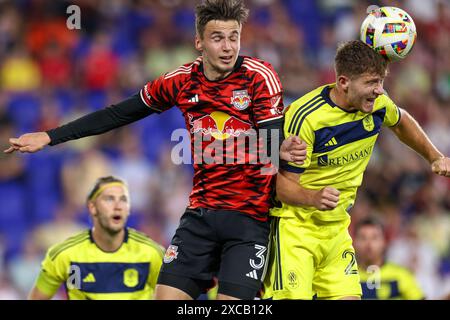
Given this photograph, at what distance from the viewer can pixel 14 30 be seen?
10148 mm

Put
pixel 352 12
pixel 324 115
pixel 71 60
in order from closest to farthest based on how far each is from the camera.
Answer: pixel 324 115, pixel 71 60, pixel 352 12

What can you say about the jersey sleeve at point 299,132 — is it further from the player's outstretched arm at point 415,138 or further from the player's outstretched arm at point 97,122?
the player's outstretched arm at point 97,122

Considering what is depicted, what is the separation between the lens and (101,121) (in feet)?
17.6

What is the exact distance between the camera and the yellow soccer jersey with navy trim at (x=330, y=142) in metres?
5.14

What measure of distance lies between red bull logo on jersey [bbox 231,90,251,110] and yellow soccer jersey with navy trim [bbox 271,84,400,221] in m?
0.27

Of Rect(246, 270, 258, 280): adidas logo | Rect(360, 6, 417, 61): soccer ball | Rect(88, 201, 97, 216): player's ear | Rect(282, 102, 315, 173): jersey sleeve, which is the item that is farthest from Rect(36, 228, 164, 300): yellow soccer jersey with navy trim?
Rect(360, 6, 417, 61): soccer ball

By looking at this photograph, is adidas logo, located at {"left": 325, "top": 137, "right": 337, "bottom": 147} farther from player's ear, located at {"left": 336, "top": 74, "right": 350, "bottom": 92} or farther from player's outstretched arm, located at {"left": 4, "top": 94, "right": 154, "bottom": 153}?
player's outstretched arm, located at {"left": 4, "top": 94, "right": 154, "bottom": 153}

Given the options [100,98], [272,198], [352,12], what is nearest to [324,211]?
[272,198]

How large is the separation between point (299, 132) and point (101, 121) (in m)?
1.18

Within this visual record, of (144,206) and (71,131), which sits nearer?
(71,131)

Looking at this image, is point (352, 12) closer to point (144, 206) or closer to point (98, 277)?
point (144, 206)

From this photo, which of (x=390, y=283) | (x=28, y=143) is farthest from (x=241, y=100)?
(x=390, y=283)

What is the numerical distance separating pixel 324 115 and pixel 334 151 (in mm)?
222

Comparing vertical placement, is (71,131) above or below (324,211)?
above
